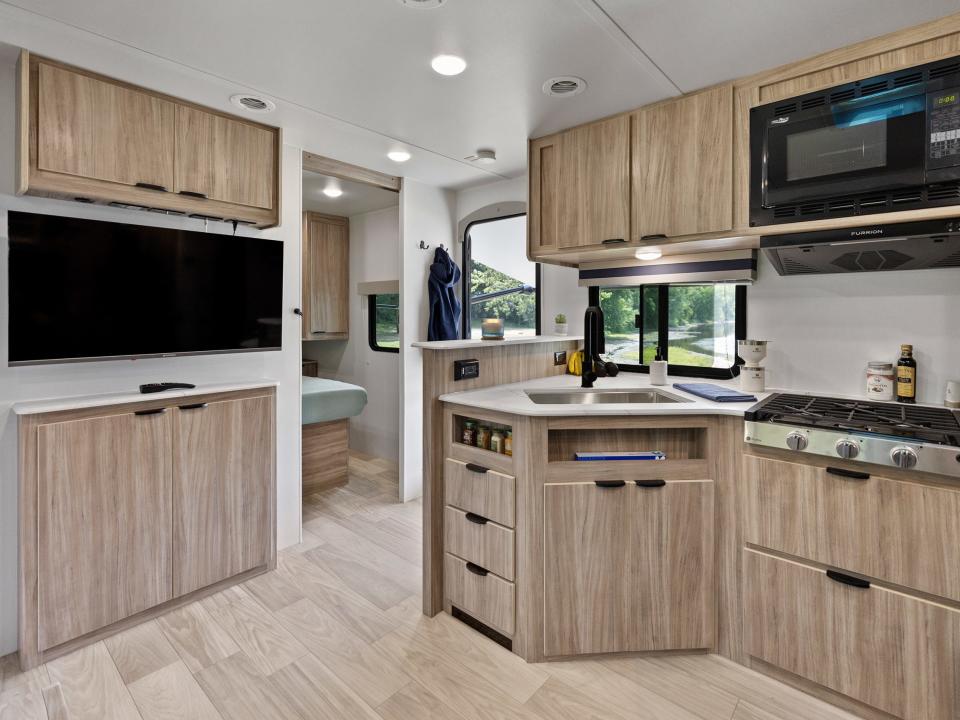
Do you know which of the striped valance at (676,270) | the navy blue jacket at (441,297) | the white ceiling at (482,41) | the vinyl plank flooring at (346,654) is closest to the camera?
the white ceiling at (482,41)

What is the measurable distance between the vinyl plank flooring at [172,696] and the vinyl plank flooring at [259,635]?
0.70 feet

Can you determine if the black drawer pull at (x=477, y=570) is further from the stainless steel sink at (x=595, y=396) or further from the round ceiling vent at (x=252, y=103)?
the round ceiling vent at (x=252, y=103)

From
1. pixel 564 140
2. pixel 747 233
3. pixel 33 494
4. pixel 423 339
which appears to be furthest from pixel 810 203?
pixel 33 494

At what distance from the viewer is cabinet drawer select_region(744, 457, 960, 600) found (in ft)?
5.08

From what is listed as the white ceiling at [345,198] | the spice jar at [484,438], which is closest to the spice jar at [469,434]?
the spice jar at [484,438]

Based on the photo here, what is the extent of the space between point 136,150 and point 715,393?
2.80 m

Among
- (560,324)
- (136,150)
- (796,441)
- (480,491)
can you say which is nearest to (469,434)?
(480,491)

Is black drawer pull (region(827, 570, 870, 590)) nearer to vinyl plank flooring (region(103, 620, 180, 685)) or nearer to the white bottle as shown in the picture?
the white bottle

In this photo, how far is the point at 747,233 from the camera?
212 centimetres

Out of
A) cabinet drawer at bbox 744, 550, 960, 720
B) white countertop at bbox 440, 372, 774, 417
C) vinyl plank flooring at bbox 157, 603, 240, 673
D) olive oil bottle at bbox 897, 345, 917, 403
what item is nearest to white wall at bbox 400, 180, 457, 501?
white countertop at bbox 440, 372, 774, 417

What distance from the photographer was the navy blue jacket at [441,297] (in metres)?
3.87

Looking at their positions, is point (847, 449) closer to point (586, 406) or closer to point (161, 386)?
point (586, 406)

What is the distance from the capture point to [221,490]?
8.19 feet

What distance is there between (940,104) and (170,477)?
134 inches
